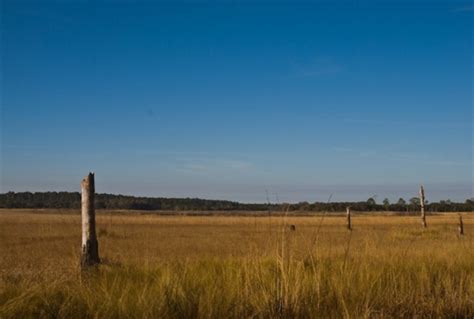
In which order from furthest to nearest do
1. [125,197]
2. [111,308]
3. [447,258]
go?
[125,197] < [447,258] < [111,308]

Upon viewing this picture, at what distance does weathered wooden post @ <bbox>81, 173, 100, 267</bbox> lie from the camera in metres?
9.39

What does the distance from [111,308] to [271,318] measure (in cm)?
158

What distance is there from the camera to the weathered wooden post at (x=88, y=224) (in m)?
9.39

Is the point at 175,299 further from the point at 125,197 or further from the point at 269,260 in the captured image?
the point at 125,197

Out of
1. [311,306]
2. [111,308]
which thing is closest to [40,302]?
[111,308]

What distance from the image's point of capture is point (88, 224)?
9.59 metres

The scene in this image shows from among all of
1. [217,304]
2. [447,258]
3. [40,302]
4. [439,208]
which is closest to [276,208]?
[217,304]

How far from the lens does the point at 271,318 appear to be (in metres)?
5.30

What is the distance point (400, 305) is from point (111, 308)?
10.5ft

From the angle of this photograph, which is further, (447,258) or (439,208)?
(439,208)

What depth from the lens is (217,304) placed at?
214 inches

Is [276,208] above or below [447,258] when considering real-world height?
above

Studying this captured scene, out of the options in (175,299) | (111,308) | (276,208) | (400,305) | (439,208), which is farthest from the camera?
(439,208)

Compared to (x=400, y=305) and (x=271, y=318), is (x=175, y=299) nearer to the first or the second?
(x=271, y=318)
